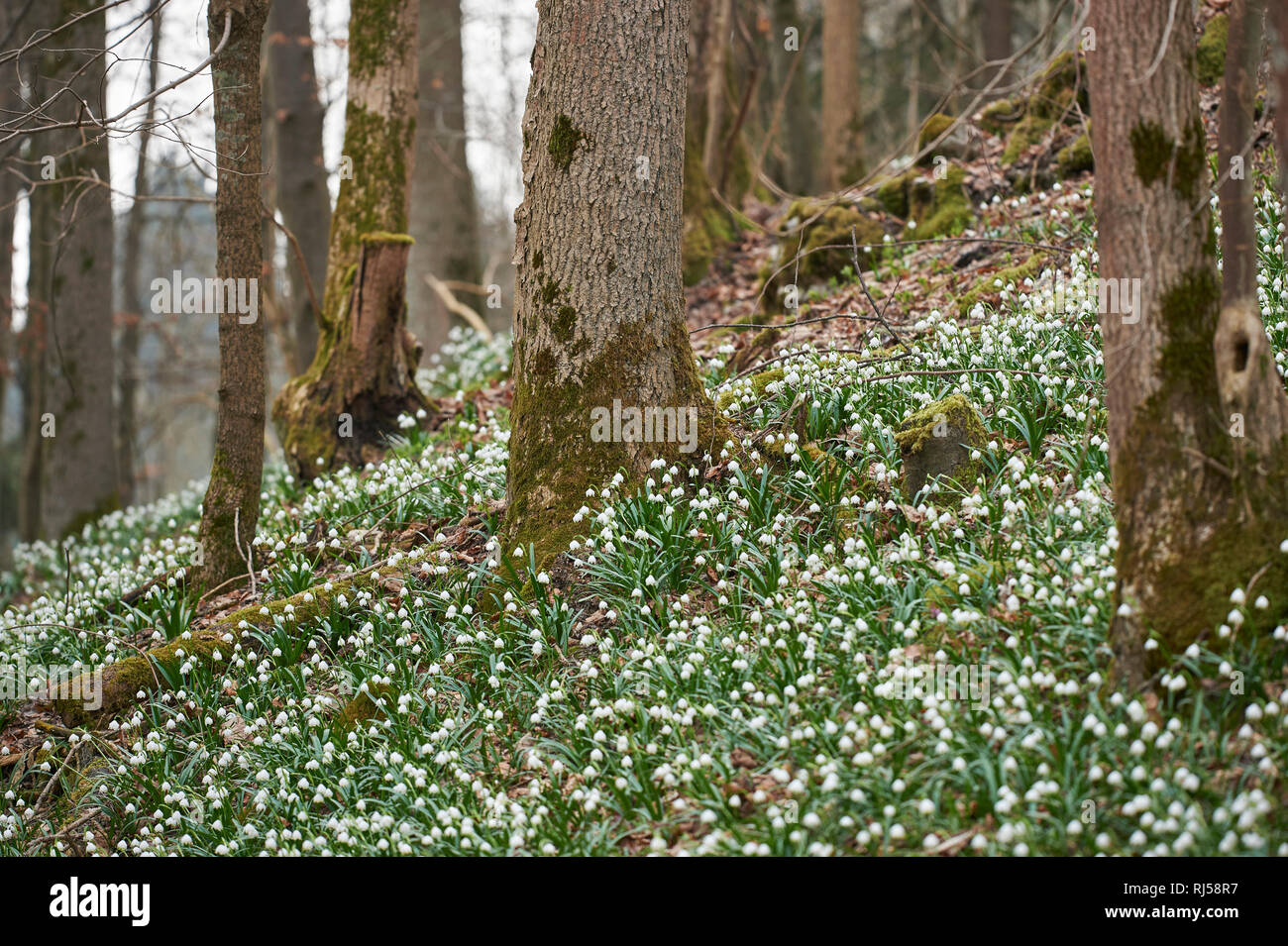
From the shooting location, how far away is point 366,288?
27.3ft

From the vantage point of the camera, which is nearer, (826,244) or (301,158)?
(826,244)

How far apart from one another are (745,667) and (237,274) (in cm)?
424

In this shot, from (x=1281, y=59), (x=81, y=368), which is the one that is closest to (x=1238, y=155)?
(x=1281, y=59)

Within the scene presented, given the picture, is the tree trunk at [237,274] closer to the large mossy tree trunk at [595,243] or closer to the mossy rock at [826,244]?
the large mossy tree trunk at [595,243]

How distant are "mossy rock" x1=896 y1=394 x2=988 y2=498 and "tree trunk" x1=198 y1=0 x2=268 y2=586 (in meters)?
4.22

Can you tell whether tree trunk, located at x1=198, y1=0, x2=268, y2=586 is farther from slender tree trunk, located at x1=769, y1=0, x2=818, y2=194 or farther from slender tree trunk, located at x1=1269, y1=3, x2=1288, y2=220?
slender tree trunk, located at x1=769, y1=0, x2=818, y2=194

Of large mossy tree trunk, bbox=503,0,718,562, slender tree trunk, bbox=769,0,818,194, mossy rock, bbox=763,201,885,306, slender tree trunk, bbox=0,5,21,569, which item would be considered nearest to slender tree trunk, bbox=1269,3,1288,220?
large mossy tree trunk, bbox=503,0,718,562

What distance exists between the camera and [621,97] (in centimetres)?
514

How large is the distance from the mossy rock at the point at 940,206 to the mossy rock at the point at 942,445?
13.7 ft

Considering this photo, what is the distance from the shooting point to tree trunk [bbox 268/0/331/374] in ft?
38.2

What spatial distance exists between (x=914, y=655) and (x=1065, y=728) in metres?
0.70

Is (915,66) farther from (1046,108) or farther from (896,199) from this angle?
(896,199)
